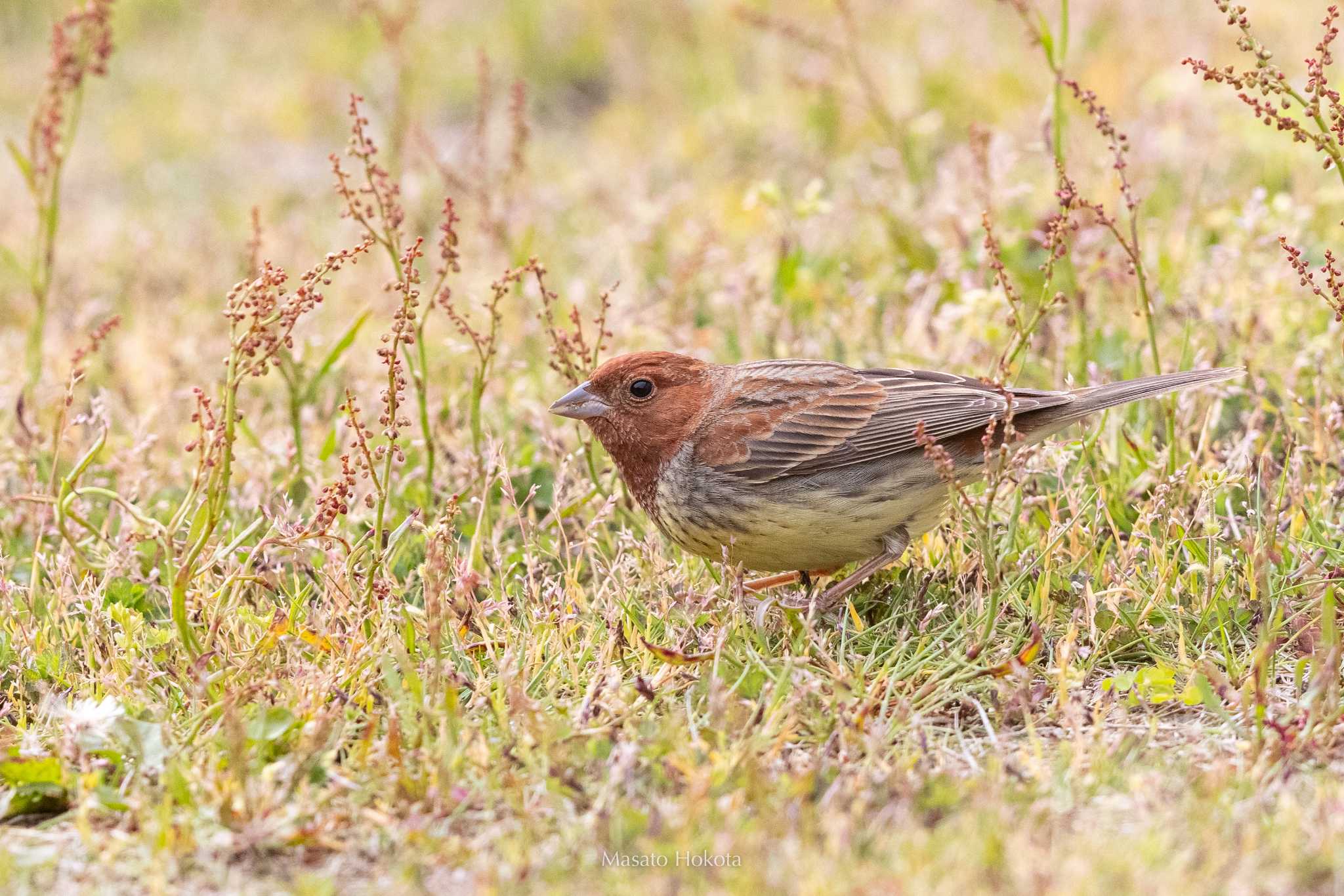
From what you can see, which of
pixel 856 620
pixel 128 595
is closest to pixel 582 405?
pixel 856 620

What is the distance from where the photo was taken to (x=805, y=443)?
15.0 feet

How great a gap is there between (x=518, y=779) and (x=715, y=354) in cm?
329

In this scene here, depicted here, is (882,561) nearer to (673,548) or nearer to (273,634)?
(673,548)

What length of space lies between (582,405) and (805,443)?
729 mm

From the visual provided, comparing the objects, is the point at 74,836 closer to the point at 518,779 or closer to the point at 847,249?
the point at 518,779

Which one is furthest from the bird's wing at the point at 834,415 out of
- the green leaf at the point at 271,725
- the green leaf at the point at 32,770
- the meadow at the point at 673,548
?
Answer: the green leaf at the point at 32,770

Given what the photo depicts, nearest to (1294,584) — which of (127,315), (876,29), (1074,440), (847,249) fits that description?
(1074,440)

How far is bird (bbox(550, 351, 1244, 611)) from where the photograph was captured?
444 cm

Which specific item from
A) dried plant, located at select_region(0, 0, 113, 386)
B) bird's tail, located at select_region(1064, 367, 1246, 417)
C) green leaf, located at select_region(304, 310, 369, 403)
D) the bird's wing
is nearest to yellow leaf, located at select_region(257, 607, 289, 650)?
green leaf, located at select_region(304, 310, 369, 403)

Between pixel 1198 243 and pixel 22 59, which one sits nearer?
pixel 1198 243

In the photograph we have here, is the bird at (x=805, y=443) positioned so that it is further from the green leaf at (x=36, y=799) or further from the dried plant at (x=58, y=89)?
the dried plant at (x=58, y=89)

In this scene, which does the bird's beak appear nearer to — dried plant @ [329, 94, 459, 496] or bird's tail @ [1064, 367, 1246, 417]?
dried plant @ [329, 94, 459, 496]

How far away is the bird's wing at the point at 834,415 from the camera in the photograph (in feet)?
14.9

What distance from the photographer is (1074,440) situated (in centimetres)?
478
